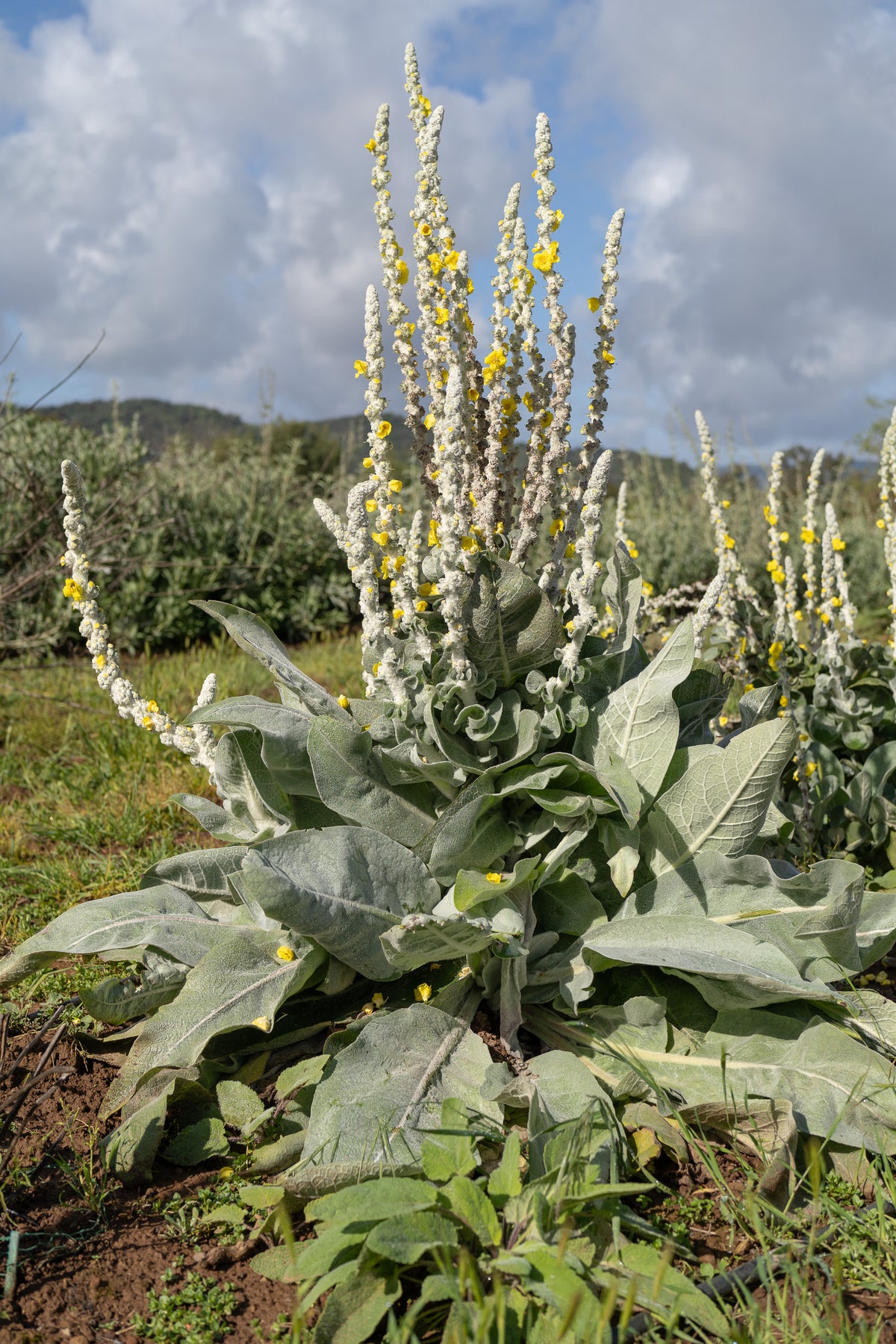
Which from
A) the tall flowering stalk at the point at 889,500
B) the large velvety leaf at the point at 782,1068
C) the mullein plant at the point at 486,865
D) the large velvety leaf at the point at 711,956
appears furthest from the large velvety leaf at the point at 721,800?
the tall flowering stalk at the point at 889,500

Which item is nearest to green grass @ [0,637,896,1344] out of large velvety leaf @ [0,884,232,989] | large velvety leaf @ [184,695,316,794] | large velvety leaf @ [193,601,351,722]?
large velvety leaf @ [0,884,232,989]

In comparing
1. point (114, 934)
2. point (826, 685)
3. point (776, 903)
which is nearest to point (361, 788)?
point (114, 934)

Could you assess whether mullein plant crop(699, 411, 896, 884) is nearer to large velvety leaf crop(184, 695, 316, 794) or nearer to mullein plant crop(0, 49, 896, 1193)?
mullein plant crop(0, 49, 896, 1193)

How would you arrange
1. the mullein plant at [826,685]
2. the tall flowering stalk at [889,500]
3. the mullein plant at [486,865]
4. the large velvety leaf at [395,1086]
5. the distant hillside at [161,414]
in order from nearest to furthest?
the large velvety leaf at [395,1086] → the mullein plant at [486,865] → the mullein plant at [826,685] → the tall flowering stalk at [889,500] → the distant hillside at [161,414]

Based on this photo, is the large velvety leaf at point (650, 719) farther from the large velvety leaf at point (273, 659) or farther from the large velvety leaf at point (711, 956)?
the large velvety leaf at point (273, 659)

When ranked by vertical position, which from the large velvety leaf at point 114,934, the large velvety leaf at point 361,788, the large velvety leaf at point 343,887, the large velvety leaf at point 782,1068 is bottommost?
the large velvety leaf at point 782,1068

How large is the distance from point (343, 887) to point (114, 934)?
57 centimetres

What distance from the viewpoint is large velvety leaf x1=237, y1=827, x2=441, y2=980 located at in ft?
5.41

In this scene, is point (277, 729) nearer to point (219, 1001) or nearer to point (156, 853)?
point (219, 1001)

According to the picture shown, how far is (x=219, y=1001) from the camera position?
185 centimetres

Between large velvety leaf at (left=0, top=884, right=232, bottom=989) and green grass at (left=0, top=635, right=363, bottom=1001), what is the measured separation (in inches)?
16.7

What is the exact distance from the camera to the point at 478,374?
7.07 ft

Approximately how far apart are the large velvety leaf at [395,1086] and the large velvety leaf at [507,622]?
73cm

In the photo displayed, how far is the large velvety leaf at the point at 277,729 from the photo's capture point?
196 cm
